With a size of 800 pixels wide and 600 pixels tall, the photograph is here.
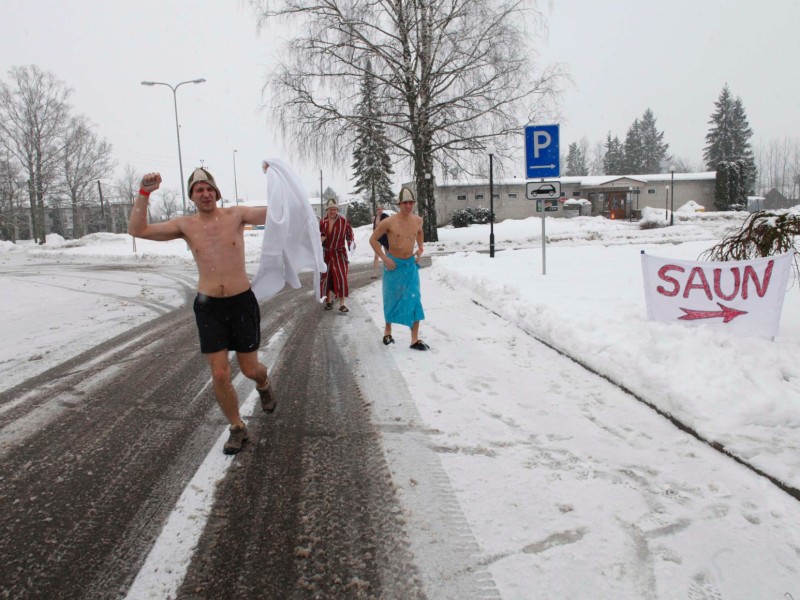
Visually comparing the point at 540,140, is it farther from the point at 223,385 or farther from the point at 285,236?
the point at 223,385

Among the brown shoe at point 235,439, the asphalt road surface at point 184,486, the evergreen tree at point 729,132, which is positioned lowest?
the asphalt road surface at point 184,486

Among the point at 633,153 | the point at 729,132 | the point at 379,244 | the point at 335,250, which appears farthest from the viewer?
the point at 633,153

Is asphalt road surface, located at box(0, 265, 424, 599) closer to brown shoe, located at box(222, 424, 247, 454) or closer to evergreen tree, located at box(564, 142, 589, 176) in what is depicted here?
brown shoe, located at box(222, 424, 247, 454)

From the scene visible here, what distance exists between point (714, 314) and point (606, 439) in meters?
2.27

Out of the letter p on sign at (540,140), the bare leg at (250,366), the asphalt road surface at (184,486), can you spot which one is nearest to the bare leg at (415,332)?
the asphalt road surface at (184,486)

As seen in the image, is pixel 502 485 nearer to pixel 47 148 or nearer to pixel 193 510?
pixel 193 510

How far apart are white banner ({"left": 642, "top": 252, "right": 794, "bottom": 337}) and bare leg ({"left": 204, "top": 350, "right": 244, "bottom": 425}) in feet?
13.6

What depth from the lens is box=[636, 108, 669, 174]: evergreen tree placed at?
7856 centimetres

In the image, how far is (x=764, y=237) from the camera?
4996mm

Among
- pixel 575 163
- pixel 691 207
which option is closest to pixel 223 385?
pixel 691 207

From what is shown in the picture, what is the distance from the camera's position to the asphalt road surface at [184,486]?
83.5 inches

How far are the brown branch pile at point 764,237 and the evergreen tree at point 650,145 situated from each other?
269 feet

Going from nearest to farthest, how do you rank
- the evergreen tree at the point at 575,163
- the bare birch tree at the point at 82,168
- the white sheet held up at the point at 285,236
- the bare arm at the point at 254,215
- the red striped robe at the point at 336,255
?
the bare arm at the point at 254,215, the white sheet held up at the point at 285,236, the red striped robe at the point at 336,255, the bare birch tree at the point at 82,168, the evergreen tree at the point at 575,163

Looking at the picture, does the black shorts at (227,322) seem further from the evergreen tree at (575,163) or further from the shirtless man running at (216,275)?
the evergreen tree at (575,163)
